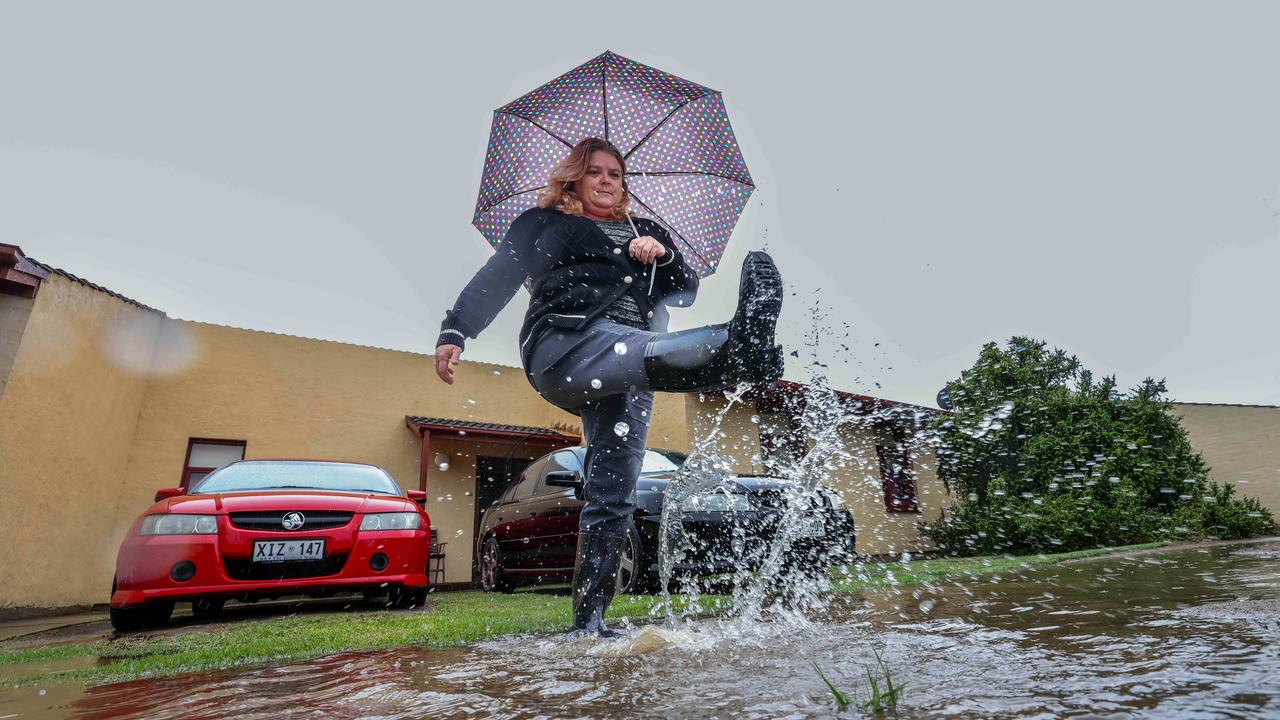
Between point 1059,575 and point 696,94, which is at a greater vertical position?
point 696,94

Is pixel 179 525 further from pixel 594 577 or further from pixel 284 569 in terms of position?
pixel 594 577

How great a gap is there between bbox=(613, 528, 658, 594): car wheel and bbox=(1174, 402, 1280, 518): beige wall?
47.2 ft

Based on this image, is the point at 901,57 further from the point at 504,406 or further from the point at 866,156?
the point at 504,406

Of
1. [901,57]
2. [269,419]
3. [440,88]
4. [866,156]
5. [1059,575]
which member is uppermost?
[440,88]

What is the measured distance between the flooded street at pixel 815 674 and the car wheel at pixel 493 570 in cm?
503

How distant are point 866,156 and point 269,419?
33.2 ft

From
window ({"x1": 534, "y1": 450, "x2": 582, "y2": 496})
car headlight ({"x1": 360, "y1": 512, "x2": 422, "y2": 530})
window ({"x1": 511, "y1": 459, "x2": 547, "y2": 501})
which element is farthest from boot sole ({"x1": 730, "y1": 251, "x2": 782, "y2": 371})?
window ({"x1": 511, "y1": 459, "x2": 547, "y2": 501})

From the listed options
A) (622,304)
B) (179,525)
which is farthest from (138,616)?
(622,304)

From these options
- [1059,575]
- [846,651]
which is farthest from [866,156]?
[846,651]

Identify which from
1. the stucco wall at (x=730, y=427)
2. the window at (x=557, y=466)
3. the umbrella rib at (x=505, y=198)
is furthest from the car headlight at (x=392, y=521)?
the stucco wall at (x=730, y=427)

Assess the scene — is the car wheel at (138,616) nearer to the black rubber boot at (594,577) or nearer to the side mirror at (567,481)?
the side mirror at (567,481)

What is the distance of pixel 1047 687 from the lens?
942 millimetres

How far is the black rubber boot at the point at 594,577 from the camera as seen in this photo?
215cm

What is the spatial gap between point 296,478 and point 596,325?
408 cm
